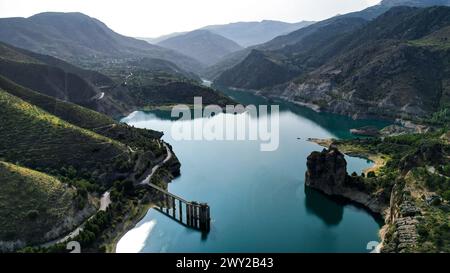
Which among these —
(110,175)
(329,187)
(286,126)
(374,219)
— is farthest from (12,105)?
(286,126)

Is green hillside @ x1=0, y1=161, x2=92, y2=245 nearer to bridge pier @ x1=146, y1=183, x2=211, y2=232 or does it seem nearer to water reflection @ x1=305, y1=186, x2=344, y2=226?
bridge pier @ x1=146, y1=183, x2=211, y2=232

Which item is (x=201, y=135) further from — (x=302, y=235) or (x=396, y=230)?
(x=396, y=230)

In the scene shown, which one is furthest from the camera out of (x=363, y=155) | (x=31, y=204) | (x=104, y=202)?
(x=363, y=155)

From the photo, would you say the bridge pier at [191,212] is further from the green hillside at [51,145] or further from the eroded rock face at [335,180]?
the eroded rock face at [335,180]

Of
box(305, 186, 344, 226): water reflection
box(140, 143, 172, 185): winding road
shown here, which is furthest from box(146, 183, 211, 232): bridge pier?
box(305, 186, 344, 226): water reflection

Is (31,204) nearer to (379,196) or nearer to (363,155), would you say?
(379,196)

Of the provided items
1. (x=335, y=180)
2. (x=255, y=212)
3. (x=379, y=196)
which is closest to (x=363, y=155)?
(x=335, y=180)
